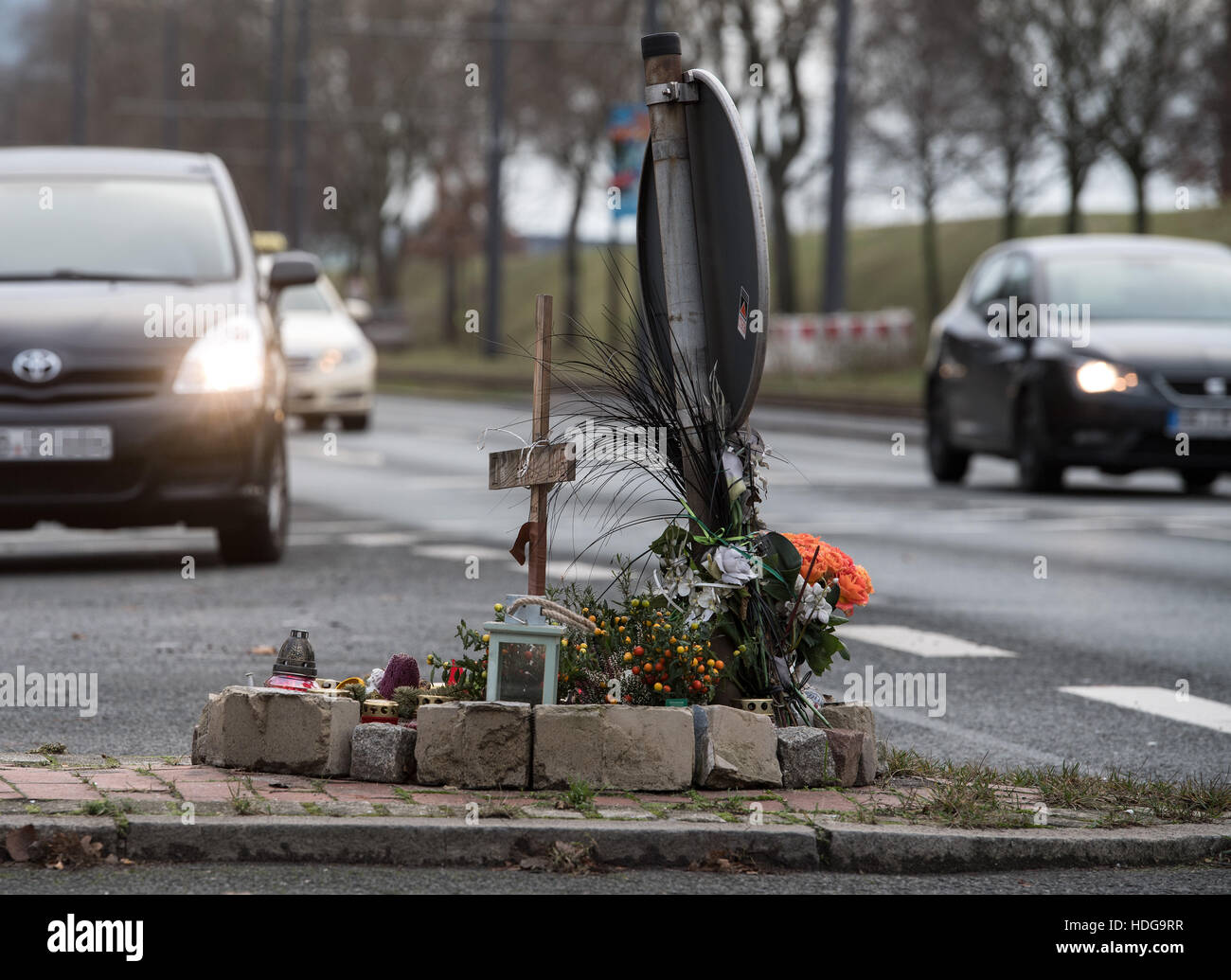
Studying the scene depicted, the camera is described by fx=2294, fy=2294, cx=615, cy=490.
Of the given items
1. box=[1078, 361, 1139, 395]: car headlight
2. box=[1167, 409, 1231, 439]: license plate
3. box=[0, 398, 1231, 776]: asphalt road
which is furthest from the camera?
box=[1078, 361, 1139, 395]: car headlight

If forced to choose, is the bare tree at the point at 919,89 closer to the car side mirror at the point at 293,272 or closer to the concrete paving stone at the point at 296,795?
the car side mirror at the point at 293,272

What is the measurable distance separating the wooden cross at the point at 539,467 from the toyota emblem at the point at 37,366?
16.7 feet

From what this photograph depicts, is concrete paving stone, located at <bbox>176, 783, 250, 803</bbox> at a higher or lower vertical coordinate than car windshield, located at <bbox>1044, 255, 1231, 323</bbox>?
lower

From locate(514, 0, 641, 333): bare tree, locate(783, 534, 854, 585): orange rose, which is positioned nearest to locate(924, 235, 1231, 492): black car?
locate(783, 534, 854, 585): orange rose

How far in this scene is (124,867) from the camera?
4.62 m

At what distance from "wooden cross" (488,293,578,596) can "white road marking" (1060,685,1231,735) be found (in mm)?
2528

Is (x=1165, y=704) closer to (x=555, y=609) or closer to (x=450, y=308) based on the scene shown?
(x=555, y=609)

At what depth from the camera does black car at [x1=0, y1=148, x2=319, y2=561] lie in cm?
Result: 1013

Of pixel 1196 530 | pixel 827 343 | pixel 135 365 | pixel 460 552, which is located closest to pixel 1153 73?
pixel 827 343

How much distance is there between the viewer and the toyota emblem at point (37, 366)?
1005cm

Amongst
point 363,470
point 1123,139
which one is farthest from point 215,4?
point 363,470

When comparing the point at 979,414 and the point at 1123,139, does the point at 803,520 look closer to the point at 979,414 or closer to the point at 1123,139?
the point at 979,414

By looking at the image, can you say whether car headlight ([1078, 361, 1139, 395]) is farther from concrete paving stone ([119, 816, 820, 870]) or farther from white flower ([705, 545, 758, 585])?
concrete paving stone ([119, 816, 820, 870])

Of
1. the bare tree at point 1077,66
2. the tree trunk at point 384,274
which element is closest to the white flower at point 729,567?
the bare tree at point 1077,66
